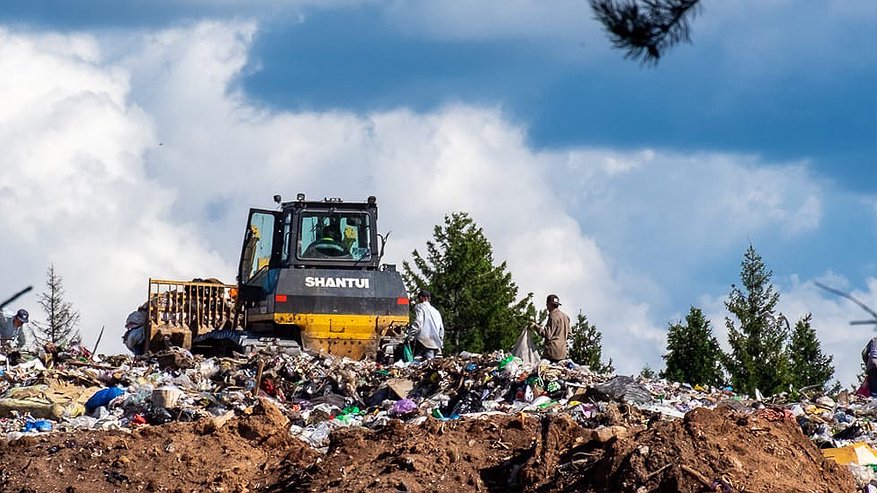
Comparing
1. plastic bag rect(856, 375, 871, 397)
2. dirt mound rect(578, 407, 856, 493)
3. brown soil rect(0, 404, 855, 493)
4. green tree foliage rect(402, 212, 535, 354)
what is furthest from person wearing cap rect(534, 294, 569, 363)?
green tree foliage rect(402, 212, 535, 354)

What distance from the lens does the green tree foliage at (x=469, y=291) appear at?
35719 mm

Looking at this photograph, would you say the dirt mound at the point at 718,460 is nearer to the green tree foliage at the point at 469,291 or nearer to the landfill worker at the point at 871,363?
the landfill worker at the point at 871,363

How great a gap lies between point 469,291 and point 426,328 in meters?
16.9

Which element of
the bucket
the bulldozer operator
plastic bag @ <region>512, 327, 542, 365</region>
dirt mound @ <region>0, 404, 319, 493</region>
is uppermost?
the bulldozer operator

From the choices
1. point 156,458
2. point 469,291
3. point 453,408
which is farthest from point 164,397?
point 469,291

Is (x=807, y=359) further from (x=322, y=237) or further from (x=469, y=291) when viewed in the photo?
(x=322, y=237)

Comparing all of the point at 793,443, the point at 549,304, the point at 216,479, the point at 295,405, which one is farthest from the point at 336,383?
the point at 793,443

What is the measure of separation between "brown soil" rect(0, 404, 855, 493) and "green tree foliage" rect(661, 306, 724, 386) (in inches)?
961

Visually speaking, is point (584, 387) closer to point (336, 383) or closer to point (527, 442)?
point (336, 383)

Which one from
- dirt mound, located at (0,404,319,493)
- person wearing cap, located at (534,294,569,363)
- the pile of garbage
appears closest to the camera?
the pile of garbage

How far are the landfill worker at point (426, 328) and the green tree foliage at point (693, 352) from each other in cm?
1709

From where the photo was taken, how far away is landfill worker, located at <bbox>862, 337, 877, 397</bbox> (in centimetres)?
1675

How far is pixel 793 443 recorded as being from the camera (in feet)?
32.0

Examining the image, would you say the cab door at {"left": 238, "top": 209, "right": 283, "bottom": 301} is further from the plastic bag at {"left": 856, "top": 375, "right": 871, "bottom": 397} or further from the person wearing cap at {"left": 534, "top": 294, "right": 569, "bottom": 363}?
the plastic bag at {"left": 856, "top": 375, "right": 871, "bottom": 397}
